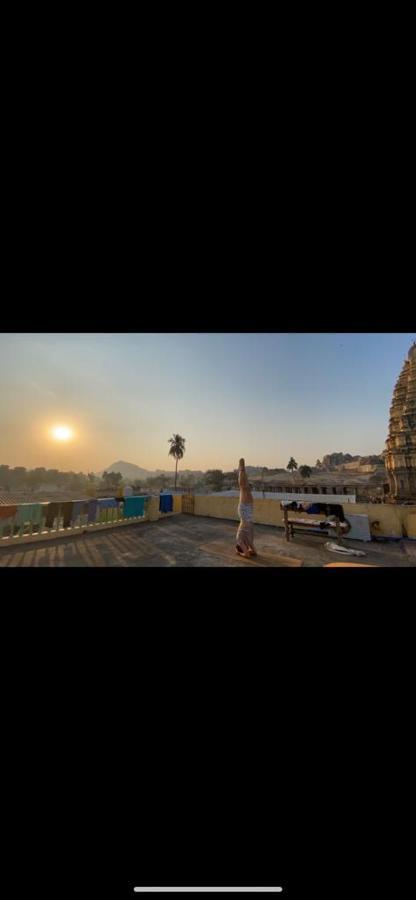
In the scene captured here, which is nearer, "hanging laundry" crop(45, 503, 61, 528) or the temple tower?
"hanging laundry" crop(45, 503, 61, 528)

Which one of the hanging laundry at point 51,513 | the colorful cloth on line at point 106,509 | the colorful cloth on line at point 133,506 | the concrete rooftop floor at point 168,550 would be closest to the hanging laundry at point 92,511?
the colorful cloth on line at point 106,509

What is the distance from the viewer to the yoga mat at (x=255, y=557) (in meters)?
3.44

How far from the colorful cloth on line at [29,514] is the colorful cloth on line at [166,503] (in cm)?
306

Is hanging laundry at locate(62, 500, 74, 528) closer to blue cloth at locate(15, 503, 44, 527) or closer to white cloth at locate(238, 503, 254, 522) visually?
blue cloth at locate(15, 503, 44, 527)

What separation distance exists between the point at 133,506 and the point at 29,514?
2.23 m

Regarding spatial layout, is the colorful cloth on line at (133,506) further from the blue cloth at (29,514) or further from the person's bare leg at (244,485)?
the person's bare leg at (244,485)

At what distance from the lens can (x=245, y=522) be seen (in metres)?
3.86

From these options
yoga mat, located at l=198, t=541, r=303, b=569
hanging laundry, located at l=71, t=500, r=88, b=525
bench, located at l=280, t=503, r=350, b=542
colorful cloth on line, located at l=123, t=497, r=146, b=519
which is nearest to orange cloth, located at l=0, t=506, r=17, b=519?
hanging laundry, located at l=71, t=500, r=88, b=525

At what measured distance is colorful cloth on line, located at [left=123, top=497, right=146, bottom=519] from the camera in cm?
615

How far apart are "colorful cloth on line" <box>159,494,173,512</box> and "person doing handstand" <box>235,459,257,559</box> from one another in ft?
12.3
